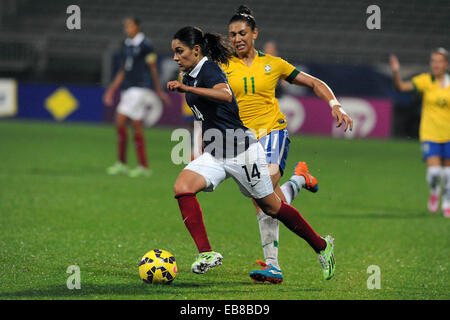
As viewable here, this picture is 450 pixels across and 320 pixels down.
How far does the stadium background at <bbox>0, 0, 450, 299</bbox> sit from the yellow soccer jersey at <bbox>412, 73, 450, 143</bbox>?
1.04m

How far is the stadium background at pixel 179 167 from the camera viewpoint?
6.08m

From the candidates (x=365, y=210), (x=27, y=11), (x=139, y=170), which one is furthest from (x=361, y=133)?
(x=27, y=11)

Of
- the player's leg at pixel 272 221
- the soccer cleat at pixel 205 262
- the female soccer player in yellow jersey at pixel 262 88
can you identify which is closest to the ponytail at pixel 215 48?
the female soccer player in yellow jersey at pixel 262 88

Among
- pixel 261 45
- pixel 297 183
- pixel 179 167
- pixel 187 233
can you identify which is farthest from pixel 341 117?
pixel 261 45

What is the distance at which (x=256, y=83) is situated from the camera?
6.20 meters

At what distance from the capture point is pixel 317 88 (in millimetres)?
6004

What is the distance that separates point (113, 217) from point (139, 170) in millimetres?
4053

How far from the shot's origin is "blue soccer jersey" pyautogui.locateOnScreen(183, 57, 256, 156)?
5398 mm

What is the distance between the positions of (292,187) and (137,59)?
6.90 metres

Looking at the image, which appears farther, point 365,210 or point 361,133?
point 361,133

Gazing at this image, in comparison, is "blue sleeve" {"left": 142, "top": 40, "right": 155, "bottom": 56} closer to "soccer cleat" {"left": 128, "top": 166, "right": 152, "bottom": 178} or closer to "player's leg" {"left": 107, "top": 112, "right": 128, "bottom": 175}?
"player's leg" {"left": 107, "top": 112, "right": 128, "bottom": 175}

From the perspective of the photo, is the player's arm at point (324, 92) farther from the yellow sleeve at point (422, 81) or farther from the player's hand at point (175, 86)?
the yellow sleeve at point (422, 81)
